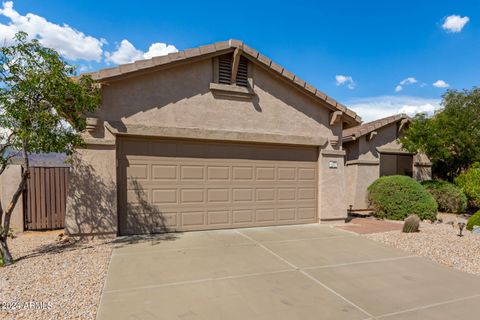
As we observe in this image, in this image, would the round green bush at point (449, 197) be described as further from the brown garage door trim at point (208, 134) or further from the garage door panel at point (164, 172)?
the garage door panel at point (164, 172)

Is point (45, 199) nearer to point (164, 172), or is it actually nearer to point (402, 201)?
point (164, 172)

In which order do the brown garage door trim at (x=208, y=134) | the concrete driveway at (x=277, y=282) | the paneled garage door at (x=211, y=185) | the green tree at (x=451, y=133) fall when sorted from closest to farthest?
the concrete driveway at (x=277, y=282)
the brown garage door trim at (x=208, y=134)
the paneled garage door at (x=211, y=185)
the green tree at (x=451, y=133)

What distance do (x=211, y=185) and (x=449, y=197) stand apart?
10469mm

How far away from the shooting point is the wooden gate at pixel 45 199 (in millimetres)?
8344

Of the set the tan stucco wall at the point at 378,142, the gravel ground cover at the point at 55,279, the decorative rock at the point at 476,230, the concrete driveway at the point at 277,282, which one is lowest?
the decorative rock at the point at 476,230

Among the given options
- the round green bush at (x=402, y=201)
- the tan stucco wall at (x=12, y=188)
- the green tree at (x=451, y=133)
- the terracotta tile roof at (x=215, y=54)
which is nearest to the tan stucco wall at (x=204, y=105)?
the terracotta tile roof at (x=215, y=54)

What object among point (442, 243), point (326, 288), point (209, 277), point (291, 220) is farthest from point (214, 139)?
point (442, 243)

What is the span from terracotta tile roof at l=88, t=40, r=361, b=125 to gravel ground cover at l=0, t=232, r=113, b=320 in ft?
12.4

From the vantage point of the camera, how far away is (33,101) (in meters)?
5.53

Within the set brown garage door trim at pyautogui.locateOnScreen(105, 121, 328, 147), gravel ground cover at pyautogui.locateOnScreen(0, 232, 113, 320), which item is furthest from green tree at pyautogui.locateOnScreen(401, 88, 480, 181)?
gravel ground cover at pyautogui.locateOnScreen(0, 232, 113, 320)

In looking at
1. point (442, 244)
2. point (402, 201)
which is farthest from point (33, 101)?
point (402, 201)

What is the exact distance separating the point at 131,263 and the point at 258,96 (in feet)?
18.0

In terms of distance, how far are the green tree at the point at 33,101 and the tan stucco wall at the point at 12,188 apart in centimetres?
284

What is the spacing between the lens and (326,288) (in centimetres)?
459
